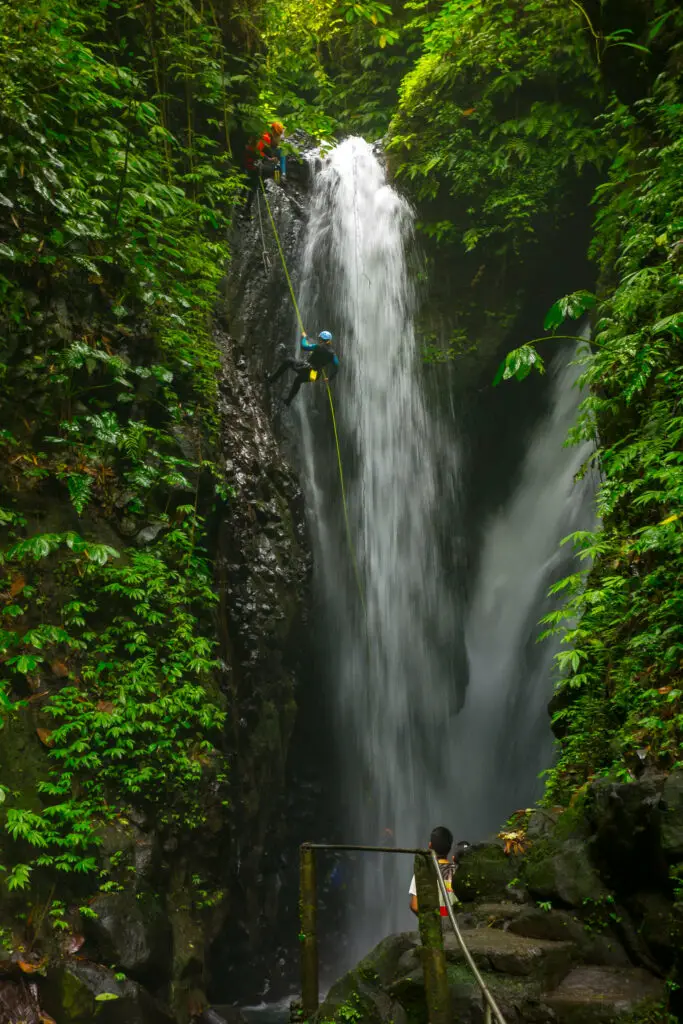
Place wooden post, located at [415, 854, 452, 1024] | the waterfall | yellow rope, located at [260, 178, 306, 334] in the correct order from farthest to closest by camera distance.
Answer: yellow rope, located at [260, 178, 306, 334], the waterfall, wooden post, located at [415, 854, 452, 1024]

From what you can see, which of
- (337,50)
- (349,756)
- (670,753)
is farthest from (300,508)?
(337,50)

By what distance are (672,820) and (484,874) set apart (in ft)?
7.54

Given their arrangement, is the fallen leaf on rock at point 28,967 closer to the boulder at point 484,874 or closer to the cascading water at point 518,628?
the boulder at point 484,874

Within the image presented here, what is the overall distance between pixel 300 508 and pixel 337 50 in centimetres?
959

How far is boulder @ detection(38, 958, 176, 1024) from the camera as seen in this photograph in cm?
480

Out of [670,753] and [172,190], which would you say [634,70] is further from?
[670,753]

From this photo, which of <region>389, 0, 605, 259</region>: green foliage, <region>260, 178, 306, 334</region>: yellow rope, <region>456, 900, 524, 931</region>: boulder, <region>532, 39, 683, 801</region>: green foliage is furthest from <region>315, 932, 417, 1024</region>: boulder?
<region>389, 0, 605, 259</region>: green foliage

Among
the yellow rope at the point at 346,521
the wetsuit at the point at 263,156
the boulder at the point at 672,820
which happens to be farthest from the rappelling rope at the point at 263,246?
the boulder at the point at 672,820

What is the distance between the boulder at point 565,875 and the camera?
4.46 meters

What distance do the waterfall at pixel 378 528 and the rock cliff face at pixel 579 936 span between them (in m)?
5.79

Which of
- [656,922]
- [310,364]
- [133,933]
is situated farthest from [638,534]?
[310,364]

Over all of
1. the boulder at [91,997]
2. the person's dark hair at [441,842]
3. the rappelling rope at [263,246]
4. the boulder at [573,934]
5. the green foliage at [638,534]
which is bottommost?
the boulder at [91,997]

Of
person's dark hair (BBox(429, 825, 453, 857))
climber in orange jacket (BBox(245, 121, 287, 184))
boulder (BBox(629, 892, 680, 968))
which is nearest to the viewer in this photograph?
boulder (BBox(629, 892, 680, 968))

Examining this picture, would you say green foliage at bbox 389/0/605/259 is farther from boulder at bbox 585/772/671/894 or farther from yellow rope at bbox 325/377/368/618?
boulder at bbox 585/772/671/894
